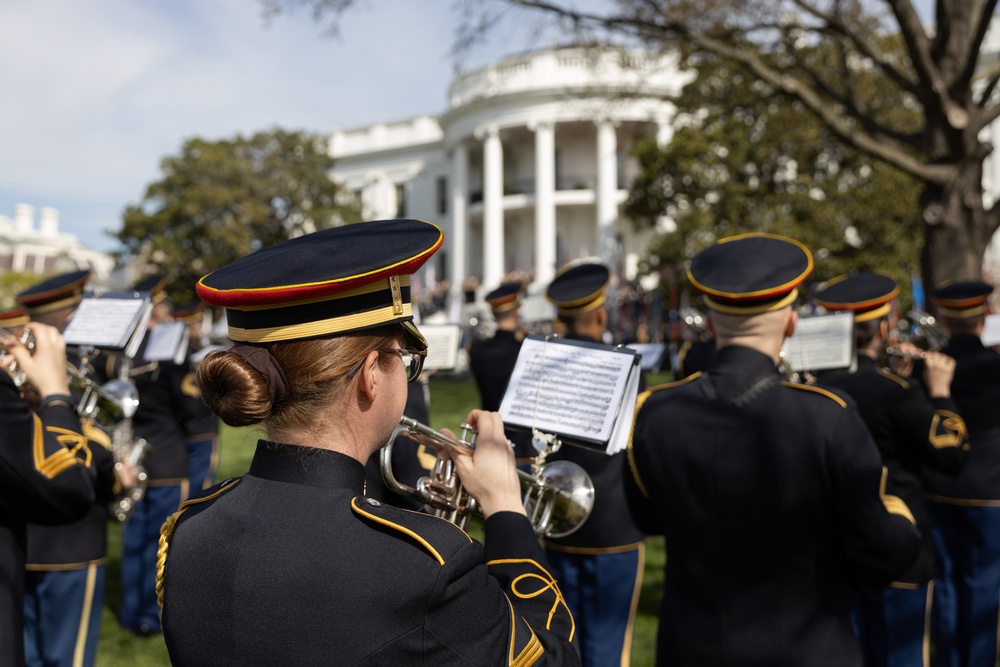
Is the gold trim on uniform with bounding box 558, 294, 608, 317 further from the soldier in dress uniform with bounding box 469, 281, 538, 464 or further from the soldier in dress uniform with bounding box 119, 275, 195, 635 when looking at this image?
the soldier in dress uniform with bounding box 119, 275, 195, 635

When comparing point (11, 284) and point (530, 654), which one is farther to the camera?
point (11, 284)

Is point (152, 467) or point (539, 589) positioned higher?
point (539, 589)

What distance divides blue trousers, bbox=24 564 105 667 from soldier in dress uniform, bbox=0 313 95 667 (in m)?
1.91

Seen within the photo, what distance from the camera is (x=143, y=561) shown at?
666 centimetres

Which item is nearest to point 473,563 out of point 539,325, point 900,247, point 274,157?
point 539,325

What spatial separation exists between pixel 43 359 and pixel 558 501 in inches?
80.4

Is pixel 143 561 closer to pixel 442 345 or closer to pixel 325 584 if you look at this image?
pixel 442 345

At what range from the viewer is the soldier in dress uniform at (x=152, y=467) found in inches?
261

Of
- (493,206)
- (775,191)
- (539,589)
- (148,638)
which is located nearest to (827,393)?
(539,589)

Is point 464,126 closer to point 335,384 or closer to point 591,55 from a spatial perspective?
point 591,55

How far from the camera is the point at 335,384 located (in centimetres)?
169

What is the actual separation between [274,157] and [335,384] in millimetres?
37128

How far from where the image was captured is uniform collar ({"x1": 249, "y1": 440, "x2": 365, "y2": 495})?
5.50ft

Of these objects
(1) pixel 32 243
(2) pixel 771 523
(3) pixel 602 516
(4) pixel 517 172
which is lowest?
(1) pixel 32 243
